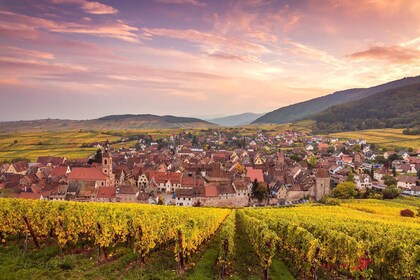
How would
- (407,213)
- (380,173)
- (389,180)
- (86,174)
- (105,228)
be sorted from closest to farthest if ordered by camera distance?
(105,228) < (407,213) < (86,174) < (389,180) < (380,173)

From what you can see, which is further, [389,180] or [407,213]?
[389,180]

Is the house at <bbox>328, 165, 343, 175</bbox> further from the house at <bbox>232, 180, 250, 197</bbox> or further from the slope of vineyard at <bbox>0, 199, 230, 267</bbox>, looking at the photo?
the slope of vineyard at <bbox>0, 199, 230, 267</bbox>

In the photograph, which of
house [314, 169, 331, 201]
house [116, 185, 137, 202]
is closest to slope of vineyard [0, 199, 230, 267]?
house [116, 185, 137, 202]

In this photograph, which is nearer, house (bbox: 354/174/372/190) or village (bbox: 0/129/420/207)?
village (bbox: 0/129/420/207)

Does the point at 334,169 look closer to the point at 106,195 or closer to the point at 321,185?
the point at 321,185

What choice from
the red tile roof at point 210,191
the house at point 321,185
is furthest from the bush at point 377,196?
the red tile roof at point 210,191

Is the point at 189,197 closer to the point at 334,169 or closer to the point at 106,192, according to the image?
the point at 106,192

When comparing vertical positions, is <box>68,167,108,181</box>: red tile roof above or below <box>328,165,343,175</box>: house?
above

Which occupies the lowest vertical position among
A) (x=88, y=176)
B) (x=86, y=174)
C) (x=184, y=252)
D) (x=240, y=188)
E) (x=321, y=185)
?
(x=240, y=188)

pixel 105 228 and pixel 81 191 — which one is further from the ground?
pixel 105 228

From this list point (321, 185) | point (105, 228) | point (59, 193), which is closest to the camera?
point (105, 228)

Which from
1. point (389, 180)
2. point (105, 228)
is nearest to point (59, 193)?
point (105, 228)

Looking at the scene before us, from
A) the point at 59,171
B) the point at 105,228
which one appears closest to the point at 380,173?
the point at 59,171

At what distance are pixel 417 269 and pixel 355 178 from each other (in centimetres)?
9670
